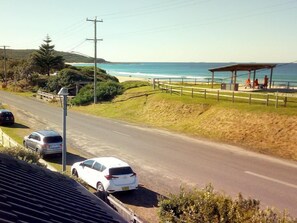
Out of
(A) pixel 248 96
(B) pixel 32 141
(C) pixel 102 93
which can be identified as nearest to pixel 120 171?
(B) pixel 32 141

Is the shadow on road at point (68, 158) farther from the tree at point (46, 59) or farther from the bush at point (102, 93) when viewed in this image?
the tree at point (46, 59)

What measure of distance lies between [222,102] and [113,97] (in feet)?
64.1

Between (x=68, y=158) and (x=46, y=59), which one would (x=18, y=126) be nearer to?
(x=68, y=158)

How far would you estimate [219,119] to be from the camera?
92.5ft

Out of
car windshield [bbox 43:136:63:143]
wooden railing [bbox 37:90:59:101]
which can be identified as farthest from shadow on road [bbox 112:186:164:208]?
wooden railing [bbox 37:90:59:101]

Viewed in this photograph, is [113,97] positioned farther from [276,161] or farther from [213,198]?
[213,198]

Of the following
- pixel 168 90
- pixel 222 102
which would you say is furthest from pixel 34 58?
pixel 222 102

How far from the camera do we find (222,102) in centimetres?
3150

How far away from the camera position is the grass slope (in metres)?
23.0

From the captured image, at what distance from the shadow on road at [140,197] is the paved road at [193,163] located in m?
0.93

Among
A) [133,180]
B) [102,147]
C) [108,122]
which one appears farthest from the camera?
[108,122]

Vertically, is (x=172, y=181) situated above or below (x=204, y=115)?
below

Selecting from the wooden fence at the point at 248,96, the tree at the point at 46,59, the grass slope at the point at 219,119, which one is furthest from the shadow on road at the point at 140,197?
the tree at the point at 46,59

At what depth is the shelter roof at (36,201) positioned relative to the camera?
4.62 m
